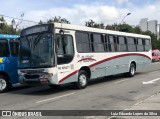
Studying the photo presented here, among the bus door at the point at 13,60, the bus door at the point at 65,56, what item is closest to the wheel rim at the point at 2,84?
the bus door at the point at 13,60

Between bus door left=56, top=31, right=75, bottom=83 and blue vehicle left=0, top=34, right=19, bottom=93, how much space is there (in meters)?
3.02

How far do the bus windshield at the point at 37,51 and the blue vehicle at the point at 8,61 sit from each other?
1.09 metres

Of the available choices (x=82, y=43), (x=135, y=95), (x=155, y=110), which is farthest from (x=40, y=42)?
(x=155, y=110)

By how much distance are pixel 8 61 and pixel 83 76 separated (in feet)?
12.4

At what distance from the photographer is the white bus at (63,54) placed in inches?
528

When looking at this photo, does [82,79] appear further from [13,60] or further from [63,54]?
[13,60]

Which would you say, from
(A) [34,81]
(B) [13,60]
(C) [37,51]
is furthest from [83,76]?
(B) [13,60]

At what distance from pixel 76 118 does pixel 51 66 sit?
16.1 feet

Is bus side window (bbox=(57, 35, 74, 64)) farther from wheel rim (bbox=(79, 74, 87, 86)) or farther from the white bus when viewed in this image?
wheel rim (bbox=(79, 74, 87, 86))

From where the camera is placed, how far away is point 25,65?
558 inches

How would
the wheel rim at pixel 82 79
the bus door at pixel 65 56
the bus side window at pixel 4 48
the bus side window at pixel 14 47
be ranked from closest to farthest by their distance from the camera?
1. the bus door at pixel 65 56
2. the bus side window at pixel 4 48
3. the wheel rim at pixel 82 79
4. the bus side window at pixel 14 47

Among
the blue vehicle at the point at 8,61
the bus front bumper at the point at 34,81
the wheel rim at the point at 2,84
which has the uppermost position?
the blue vehicle at the point at 8,61

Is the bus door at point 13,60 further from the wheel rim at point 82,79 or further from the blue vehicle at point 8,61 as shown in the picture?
the wheel rim at point 82,79

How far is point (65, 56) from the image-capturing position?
14055 mm
